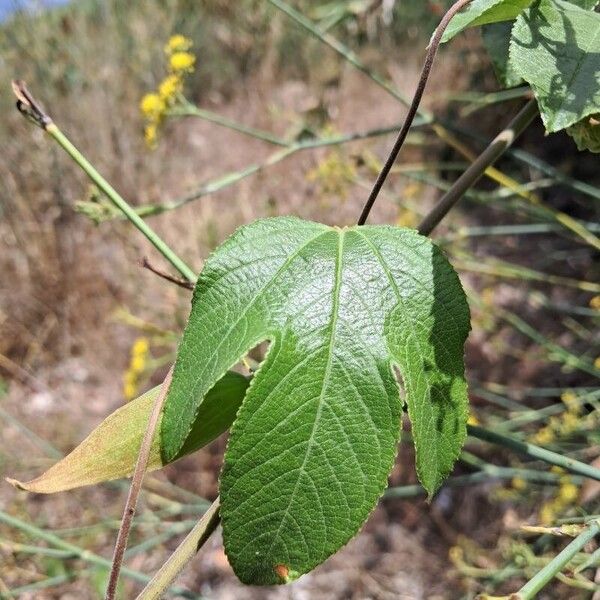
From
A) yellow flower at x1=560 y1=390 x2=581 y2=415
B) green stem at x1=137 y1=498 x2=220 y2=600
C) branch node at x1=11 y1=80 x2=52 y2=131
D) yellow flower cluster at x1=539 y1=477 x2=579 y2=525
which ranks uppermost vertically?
branch node at x1=11 y1=80 x2=52 y2=131

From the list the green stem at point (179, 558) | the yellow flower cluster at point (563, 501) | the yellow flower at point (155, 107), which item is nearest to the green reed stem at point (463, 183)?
the green stem at point (179, 558)

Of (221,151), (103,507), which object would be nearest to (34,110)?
(103,507)

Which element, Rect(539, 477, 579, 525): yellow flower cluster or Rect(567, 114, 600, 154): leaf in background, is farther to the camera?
Rect(539, 477, 579, 525): yellow flower cluster

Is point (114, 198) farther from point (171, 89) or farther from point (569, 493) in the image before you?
point (569, 493)

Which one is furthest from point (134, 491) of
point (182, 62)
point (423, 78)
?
point (182, 62)

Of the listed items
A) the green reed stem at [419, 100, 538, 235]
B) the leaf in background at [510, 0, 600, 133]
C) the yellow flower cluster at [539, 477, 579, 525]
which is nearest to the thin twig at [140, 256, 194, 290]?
the green reed stem at [419, 100, 538, 235]

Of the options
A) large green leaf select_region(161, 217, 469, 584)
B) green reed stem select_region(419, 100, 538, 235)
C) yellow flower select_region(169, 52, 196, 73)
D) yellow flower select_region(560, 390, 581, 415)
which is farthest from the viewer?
yellow flower select_region(560, 390, 581, 415)

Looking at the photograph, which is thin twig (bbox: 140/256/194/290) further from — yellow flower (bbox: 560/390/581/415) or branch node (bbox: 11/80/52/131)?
yellow flower (bbox: 560/390/581/415)

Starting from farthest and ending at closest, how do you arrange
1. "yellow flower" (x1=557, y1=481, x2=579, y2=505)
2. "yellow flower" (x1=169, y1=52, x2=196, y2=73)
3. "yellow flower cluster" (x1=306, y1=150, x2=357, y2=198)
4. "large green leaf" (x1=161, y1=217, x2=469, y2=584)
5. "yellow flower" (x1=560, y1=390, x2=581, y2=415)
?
"yellow flower cluster" (x1=306, y1=150, x2=357, y2=198)
"yellow flower" (x1=560, y1=390, x2=581, y2=415)
"yellow flower" (x1=557, y1=481, x2=579, y2=505)
"yellow flower" (x1=169, y1=52, x2=196, y2=73)
"large green leaf" (x1=161, y1=217, x2=469, y2=584)
